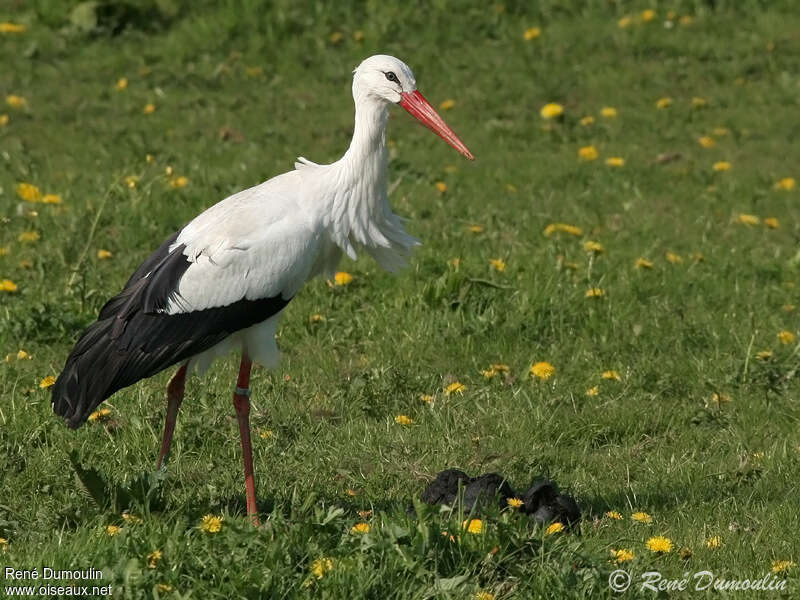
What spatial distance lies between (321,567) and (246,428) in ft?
4.03

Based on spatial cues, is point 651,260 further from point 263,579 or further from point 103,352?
point 263,579

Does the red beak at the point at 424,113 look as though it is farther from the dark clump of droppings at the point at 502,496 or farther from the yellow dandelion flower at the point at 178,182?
the yellow dandelion flower at the point at 178,182

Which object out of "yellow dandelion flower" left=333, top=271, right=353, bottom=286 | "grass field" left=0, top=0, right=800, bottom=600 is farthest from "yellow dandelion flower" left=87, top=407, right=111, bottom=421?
"yellow dandelion flower" left=333, top=271, right=353, bottom=286

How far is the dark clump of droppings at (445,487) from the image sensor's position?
14.8ft

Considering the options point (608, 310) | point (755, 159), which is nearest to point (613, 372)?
point (608, 310)

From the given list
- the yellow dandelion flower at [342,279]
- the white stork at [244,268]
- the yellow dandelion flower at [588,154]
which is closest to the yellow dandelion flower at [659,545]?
the white stork at [244,268]

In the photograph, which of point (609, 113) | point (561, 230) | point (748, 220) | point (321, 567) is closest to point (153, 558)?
point (321, 567)

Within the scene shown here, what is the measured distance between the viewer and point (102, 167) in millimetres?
8359

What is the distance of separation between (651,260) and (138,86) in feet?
14.8

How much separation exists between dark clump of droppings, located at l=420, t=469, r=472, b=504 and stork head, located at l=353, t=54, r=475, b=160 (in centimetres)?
117

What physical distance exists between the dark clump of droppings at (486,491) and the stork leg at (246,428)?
715mm

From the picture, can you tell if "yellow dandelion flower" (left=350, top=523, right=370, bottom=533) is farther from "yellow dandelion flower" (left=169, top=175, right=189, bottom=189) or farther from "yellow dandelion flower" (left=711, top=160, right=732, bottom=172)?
"yellow dandelion flower" (left=711, top=160, right=732, bottom=172)

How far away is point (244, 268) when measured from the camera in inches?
191

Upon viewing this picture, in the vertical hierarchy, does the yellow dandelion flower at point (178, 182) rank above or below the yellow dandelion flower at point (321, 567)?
above
